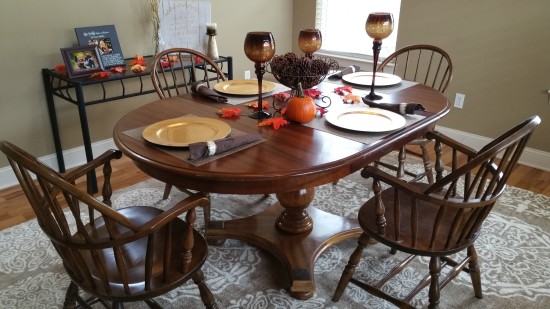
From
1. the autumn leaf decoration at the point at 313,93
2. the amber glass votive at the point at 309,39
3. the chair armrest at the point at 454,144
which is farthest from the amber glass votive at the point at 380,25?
the chair armrest at the point at 454,144

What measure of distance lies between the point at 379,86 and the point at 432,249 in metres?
0.96

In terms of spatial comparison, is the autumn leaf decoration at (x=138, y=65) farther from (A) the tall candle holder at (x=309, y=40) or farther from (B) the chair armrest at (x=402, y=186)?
(B) the chair armrest at (x=402, y=186)

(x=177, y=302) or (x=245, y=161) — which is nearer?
(x=245, y=161)

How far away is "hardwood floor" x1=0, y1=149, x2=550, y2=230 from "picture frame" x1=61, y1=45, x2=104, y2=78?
0.73m

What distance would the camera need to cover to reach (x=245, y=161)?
4.19ft

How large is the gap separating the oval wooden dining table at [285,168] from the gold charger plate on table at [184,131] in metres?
0.05

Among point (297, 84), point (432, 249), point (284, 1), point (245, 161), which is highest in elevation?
point (284, 1)

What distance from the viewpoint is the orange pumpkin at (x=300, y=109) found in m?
1.56

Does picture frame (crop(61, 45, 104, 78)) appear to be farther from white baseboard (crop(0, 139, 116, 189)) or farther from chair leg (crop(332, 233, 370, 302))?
chair leg (crop(332, 233, 370, 302))

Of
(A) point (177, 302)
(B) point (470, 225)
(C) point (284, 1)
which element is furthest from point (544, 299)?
(C) point (284, 1)

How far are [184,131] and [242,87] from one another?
0.64m

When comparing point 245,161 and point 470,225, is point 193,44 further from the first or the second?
point 470,225

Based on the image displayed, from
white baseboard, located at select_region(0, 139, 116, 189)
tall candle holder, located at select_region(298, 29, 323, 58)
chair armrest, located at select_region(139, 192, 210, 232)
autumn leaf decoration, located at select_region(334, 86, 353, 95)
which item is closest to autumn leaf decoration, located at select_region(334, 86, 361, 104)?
autumn leaf decoration, located at select_region(334, 86, 353, 95)

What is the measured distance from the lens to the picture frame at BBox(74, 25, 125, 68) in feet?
8.79
